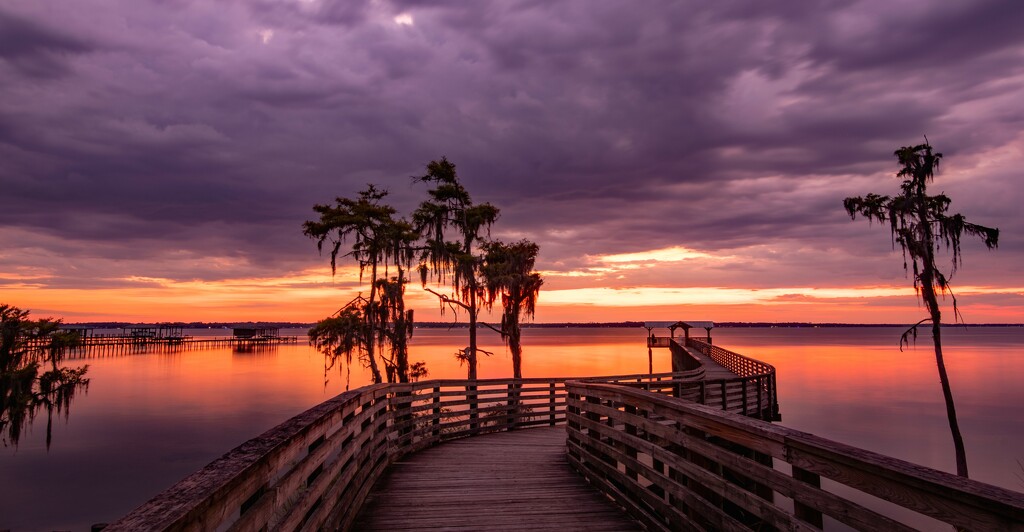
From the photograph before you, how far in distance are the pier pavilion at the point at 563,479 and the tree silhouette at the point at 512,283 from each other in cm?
1399

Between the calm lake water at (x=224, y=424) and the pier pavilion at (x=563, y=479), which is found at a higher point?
the pier pavilion at (x=563, y=479)

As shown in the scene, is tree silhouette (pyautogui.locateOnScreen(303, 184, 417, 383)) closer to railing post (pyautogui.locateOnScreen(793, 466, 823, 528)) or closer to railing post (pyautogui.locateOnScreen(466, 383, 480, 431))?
railing post (pyautogui.locateOnScreen(466, 383, 480, 431))

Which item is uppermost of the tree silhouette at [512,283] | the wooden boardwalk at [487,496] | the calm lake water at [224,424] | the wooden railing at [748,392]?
the tree silhouette at [512,283]

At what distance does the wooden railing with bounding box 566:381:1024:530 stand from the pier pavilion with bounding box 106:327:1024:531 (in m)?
0.01

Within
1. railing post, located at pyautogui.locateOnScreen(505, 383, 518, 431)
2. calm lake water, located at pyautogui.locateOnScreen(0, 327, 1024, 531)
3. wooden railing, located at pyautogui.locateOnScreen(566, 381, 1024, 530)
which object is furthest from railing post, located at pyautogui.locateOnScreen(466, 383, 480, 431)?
calm lake water, located at pyautogui.locateOnScreen(0, 327, 1024, 531)

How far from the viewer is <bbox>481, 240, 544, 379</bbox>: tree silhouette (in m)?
26.6

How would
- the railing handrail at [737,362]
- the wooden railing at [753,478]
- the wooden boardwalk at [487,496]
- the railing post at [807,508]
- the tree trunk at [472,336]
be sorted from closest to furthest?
the wooden railing at [753,478] → the railing post at [807,508] → the wooden boardwalk at [487,496] → the tree trunk at [472,336] → the railing handrail at [737,362]

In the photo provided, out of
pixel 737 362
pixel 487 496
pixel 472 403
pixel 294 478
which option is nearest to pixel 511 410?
pixel 472 403

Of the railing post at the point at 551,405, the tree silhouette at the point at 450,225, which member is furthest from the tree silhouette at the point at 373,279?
the railing post at the point at 551,405

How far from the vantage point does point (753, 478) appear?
13.5 ft

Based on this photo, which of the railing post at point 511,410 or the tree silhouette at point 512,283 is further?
the tree silhouette at point 512,283

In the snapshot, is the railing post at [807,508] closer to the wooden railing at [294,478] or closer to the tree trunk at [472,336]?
the wooden railing at [294,478]

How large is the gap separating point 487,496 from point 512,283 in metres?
19.6

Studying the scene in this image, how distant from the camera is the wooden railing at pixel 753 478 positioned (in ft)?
8.17
